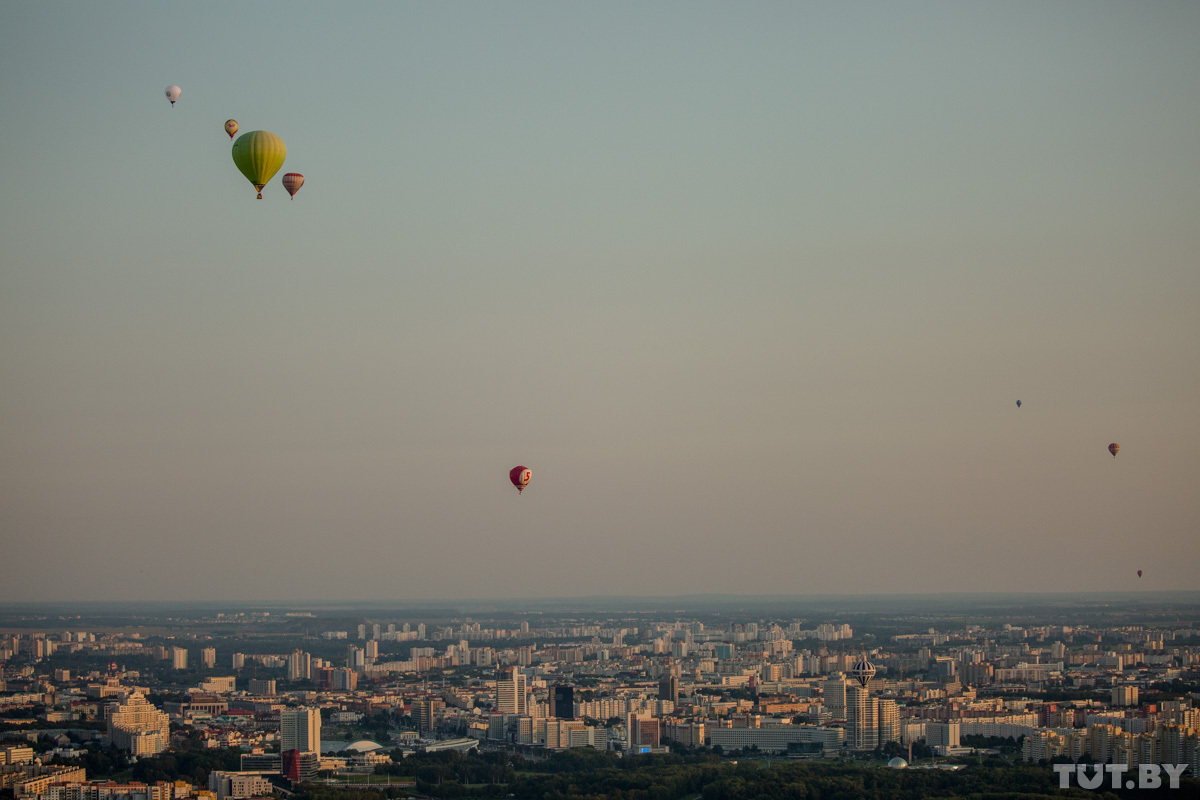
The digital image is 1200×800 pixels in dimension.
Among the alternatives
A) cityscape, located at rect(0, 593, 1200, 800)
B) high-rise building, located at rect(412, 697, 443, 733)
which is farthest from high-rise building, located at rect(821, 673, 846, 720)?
high-rise building, located at rect(412, 697, 443, 733)

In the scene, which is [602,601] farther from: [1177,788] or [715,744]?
[1177,788]

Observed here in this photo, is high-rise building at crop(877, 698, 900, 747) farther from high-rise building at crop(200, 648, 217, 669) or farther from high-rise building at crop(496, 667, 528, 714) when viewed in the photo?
high-rise building at crop(200, 648, 217, 669)

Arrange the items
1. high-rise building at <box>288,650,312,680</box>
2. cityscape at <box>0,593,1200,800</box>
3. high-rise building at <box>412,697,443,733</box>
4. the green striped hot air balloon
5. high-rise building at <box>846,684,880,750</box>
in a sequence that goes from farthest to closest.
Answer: high-rise building at <box>288,650,312,680</box>, high-rise building at <box>412,697,443,733</box>, high-rise building at <box>846,684,880,750</box>, cityscape at <box>0,593,1200,800</box>, the green striped hot air balloon

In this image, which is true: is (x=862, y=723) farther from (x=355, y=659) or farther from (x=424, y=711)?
(x=355, y=659)

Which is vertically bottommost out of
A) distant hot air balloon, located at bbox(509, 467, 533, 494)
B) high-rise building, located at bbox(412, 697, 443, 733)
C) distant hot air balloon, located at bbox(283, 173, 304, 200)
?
high-rise building, located at bbox(412, 697, 443, 733)

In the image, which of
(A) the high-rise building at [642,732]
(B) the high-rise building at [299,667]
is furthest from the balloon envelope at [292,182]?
(B) the high-rise building at [299,667]

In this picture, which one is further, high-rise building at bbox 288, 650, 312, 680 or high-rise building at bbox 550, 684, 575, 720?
high-rise building at bbox 288, 650, 312, 680
